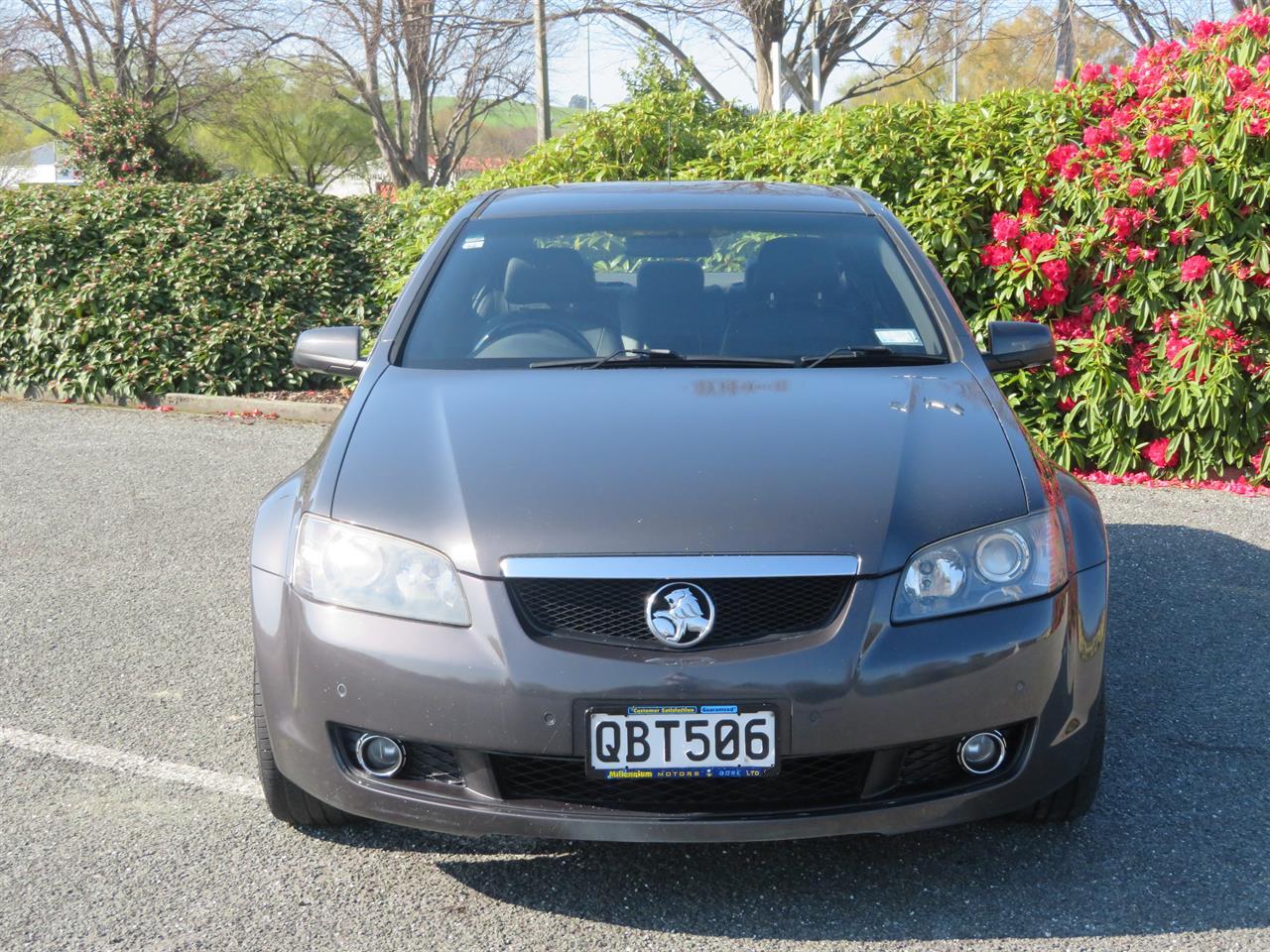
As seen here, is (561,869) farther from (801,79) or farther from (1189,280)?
(801,79)

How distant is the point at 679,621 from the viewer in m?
2.59

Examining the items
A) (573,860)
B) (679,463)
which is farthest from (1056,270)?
(573,860)

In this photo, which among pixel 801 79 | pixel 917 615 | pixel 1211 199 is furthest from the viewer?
pixel 801 79

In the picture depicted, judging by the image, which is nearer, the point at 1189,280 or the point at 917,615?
the point at 917,615

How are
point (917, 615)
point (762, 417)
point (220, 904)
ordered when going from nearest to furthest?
point (917, 615) → point (220, 904) → point (762, 417)

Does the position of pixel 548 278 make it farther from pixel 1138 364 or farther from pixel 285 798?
pixel 1138 364

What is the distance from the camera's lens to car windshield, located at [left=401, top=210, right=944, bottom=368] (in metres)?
3.75

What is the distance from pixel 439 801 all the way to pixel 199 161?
51.7 feet

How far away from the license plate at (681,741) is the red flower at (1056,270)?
17.0 feet

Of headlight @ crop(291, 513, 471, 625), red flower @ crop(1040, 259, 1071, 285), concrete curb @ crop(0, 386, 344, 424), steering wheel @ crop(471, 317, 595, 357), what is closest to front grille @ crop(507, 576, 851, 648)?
headlight @ crop(291, 513, 471, 625)

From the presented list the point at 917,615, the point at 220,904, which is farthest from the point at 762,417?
the point at 220,904

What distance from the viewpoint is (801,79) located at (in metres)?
26.0

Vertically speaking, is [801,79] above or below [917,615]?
above

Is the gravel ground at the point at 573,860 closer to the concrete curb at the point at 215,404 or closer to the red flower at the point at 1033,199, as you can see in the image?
the red flower at the point at 1033,199
